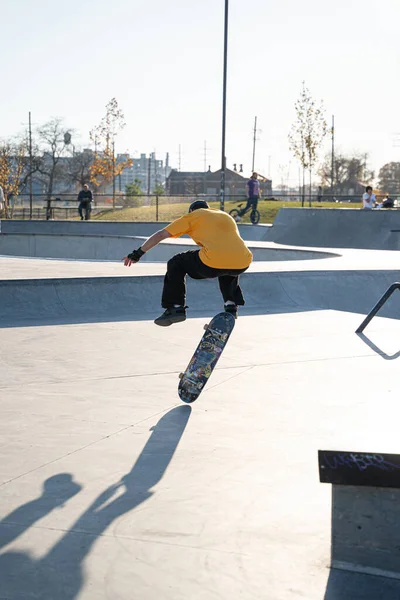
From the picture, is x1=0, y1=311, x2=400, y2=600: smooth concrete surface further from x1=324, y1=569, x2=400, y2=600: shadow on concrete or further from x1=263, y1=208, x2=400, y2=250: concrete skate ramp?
x1=263, y1=208, x2=400, y2=250: concrete skate ramp

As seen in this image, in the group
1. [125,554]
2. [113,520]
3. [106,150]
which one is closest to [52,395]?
A: [113,520]

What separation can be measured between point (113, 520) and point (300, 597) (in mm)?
1003

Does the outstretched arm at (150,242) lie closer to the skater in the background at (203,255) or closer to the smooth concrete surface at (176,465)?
the skater in the background at (203,255)

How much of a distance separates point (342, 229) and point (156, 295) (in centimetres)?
1551

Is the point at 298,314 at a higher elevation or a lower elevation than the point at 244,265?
lower

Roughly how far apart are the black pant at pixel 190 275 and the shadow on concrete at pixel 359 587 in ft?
9.96

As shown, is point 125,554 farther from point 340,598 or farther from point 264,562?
point 340,598

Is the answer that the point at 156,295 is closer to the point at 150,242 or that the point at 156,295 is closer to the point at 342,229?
the point at 150,242

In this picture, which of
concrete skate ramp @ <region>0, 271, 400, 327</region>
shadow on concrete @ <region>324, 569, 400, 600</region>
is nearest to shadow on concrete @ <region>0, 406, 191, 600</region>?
shadow on concrete @ <region>324, 569, 400, 600</region>

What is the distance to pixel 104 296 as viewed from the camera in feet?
35.6

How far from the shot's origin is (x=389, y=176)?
124 meters

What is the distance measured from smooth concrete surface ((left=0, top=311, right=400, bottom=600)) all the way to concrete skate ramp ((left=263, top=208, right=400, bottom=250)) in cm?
1697

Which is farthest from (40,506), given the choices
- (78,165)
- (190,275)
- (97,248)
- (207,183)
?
(207,183)

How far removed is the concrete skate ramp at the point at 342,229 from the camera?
81.0ft
